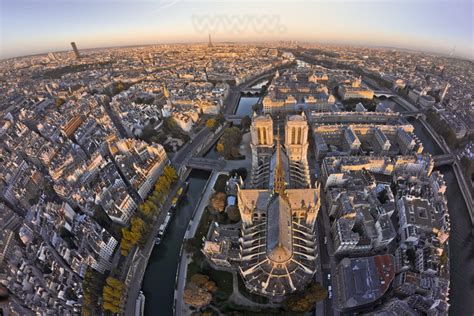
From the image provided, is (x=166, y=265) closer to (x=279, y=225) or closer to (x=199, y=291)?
(x=199, y=291)

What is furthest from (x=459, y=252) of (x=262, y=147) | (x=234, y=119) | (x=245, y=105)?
(x=245, y=105)

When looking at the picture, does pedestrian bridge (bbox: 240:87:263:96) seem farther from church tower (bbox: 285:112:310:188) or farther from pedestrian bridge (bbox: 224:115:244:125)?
church tower (bbox: 285:112:310:188)

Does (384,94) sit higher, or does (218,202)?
(384,94)

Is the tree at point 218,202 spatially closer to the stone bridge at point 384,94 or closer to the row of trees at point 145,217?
the row of trees at point 145,217

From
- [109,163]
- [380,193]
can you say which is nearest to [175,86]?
[109,163]

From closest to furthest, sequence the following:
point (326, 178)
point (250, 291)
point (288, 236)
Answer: point (288, 236) < point (250, 291) < point (326, 178)

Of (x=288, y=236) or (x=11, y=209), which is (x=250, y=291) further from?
(x=11, y=209)

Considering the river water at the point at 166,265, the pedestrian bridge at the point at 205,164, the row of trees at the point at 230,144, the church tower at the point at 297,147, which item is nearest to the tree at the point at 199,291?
the river water at the point at 166,265
